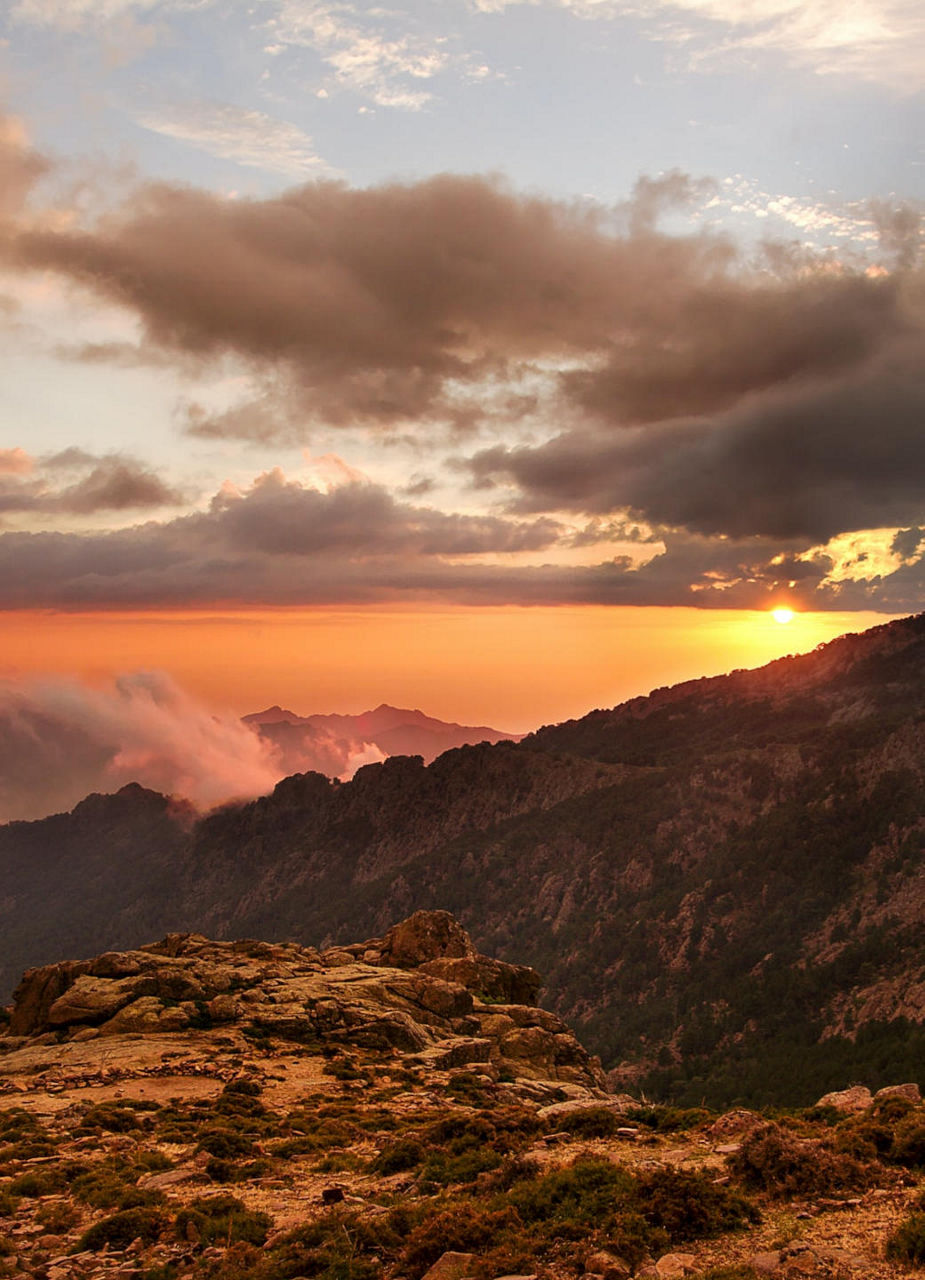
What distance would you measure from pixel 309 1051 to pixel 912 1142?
45.2 meters

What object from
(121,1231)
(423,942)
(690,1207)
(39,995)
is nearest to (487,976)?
(423,942)

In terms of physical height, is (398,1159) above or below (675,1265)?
below

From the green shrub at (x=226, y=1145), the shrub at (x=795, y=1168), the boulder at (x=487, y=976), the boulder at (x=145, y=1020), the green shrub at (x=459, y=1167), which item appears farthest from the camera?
the boulder at (x=487, y=976)

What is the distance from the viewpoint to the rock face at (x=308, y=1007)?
64.6m

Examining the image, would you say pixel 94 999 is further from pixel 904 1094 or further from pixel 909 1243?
pixel 909 1243

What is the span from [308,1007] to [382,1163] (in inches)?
1440

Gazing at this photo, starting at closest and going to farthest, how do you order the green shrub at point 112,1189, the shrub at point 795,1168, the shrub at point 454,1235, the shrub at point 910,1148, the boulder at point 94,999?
the shrub at point 454,1235 < the shrub at point 795,1168 < the shrub at point 910,1148 < the green shrub at point 112,1189 < the boulder at point 94,999

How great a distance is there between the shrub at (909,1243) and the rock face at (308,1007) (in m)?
42.3

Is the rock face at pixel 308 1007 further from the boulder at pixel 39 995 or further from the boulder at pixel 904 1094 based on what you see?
the boulder at pixel 904 1094

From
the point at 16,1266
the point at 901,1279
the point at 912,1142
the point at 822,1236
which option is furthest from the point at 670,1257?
the point at 16,1266

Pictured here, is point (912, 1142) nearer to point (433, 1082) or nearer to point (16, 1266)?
point (16, 1266)

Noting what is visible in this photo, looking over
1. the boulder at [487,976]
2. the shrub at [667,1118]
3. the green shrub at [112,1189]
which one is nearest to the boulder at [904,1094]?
the shrub at [667,1118]

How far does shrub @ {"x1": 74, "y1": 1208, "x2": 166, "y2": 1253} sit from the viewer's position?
90.3 feet

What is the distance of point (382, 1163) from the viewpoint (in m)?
33.4
